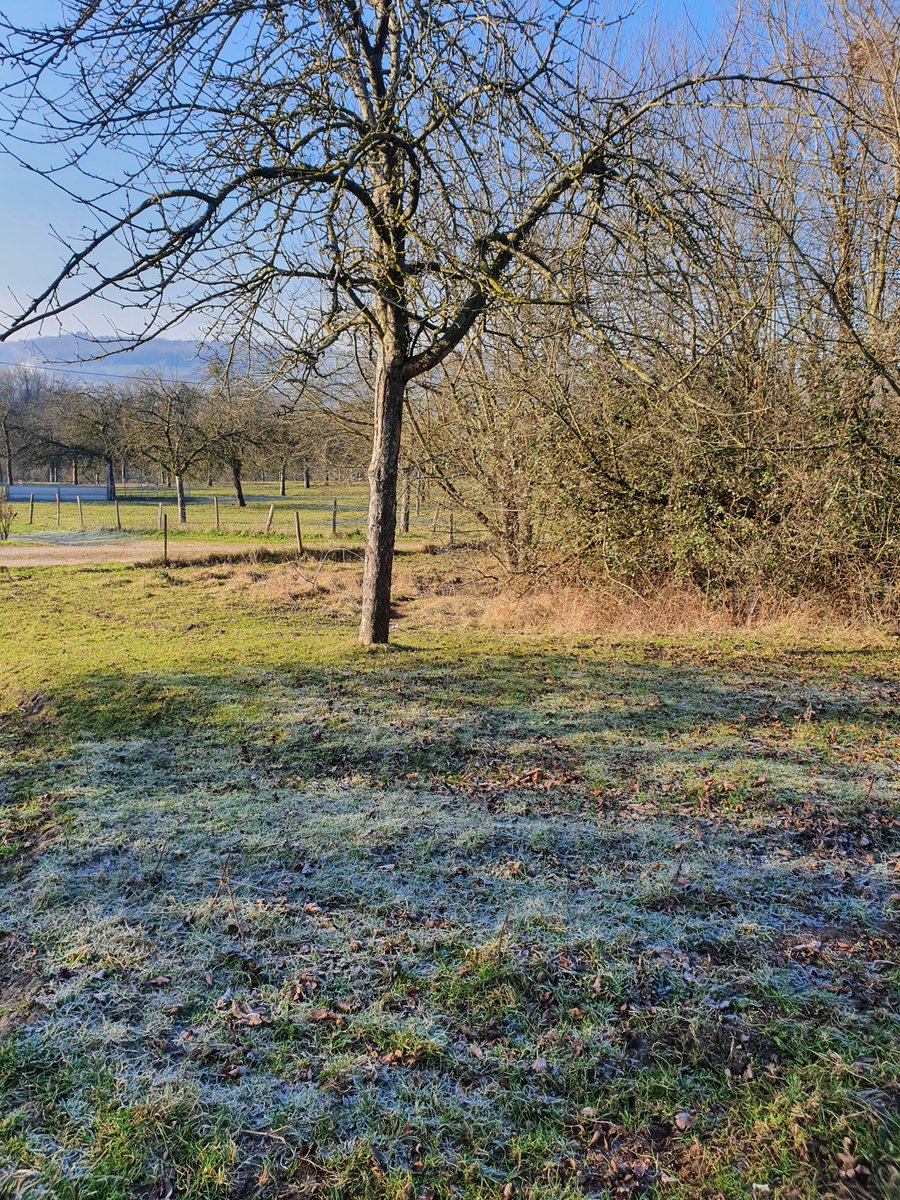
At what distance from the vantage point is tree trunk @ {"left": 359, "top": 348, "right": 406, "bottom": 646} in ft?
25.3

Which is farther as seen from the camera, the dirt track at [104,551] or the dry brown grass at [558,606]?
the dirt track at [104,551]

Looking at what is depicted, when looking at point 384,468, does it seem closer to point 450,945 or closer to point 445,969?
point 450,945

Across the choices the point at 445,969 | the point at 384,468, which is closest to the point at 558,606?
the point at 384,468

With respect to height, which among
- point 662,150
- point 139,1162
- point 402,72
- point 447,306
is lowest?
point 139,1162

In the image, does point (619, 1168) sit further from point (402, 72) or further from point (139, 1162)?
point (402, 72)

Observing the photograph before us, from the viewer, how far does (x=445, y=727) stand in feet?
19.3

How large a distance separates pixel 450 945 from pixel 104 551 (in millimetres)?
22278

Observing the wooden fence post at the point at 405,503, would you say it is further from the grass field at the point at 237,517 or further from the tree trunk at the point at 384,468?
the tree trunk at the point at 384,468

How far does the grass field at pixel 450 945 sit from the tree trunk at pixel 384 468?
186 cm

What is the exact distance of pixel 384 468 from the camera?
788cm

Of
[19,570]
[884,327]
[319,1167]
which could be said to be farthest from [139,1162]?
[19,570]

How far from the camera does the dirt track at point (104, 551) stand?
1939 centimetres

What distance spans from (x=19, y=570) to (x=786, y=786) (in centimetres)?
1844

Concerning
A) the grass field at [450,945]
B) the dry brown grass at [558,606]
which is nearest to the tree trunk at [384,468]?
the grass field at [450,945]
